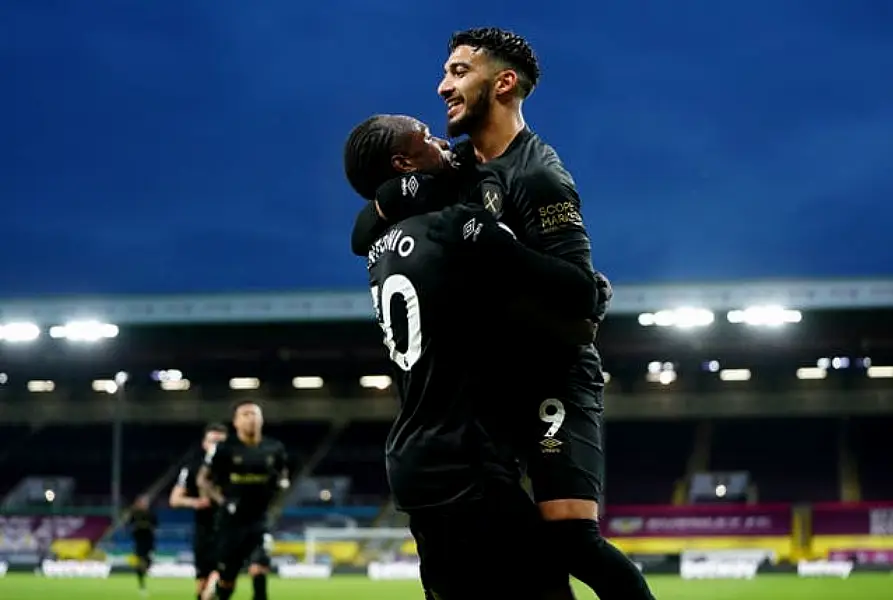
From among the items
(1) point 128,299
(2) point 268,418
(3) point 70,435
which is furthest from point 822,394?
(3) point 70,435

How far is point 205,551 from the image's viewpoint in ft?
49.3

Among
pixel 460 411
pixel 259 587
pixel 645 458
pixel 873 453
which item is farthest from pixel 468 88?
pixel 873 453

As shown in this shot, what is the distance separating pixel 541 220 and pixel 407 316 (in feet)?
2.08

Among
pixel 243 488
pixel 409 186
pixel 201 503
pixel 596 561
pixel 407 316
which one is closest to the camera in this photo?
pixel 407 316

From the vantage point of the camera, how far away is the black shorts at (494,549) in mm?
3578

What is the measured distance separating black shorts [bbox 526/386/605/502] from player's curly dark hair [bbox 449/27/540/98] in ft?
3.72

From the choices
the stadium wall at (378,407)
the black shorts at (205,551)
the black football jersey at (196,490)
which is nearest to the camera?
the black shorts at (205,551)

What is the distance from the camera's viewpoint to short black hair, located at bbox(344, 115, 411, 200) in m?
3.92

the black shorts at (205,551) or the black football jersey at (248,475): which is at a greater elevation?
the black football jersey at (248,475)

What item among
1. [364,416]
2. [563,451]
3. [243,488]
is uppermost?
[364,416]

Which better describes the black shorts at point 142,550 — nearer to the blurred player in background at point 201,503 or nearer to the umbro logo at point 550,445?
the blurred player in background at point 201,503

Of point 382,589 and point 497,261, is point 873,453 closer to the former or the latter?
point 382,589

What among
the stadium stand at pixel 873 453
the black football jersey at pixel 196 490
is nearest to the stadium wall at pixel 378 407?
the stadium stand at pixel 873 453

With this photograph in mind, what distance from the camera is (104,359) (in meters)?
40.0
